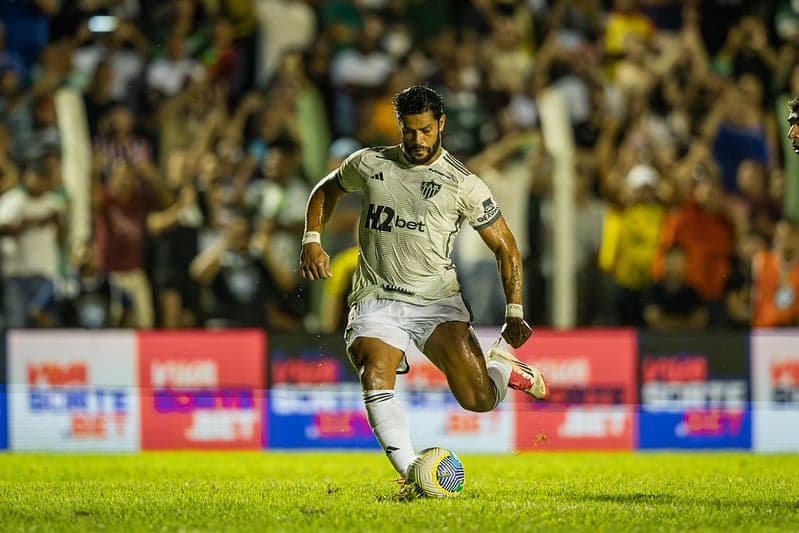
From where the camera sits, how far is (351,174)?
7.11m

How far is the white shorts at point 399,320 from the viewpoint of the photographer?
683cm

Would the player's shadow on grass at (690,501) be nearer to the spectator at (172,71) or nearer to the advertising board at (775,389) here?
the advertising board at (775,389)

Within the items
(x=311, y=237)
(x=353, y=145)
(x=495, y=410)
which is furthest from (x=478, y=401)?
(x=353, y=145)

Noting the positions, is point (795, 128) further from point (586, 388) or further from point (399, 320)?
point (586, 388)

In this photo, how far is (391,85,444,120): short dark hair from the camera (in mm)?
6625

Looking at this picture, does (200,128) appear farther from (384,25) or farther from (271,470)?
(271,470)

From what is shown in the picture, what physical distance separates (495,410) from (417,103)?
5177 mm

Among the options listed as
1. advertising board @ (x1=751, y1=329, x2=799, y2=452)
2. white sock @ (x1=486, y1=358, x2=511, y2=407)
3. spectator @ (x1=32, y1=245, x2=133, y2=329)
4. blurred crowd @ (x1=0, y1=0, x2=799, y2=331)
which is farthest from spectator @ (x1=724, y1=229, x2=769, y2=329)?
spectator @ (x1=32, y1=245, x2=133, y2=329)

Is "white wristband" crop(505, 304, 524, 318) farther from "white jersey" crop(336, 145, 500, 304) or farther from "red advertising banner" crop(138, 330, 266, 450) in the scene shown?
"red advertising banner" crop(138, 330, 266, 450)

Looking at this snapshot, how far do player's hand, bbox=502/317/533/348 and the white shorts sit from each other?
33 centimetres

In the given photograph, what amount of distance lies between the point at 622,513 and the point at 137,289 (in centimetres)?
728

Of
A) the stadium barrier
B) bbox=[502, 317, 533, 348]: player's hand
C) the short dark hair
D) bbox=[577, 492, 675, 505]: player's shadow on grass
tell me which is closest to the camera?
the short dark hair

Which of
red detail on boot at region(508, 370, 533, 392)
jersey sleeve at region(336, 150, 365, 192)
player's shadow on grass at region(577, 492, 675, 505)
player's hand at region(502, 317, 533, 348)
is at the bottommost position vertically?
player's shadow on grass at region(577, 492, 675, 505)

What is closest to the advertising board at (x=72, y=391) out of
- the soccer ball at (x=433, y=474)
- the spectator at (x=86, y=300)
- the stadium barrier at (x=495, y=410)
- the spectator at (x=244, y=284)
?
the stadium barrier at (x=495, y=410)
